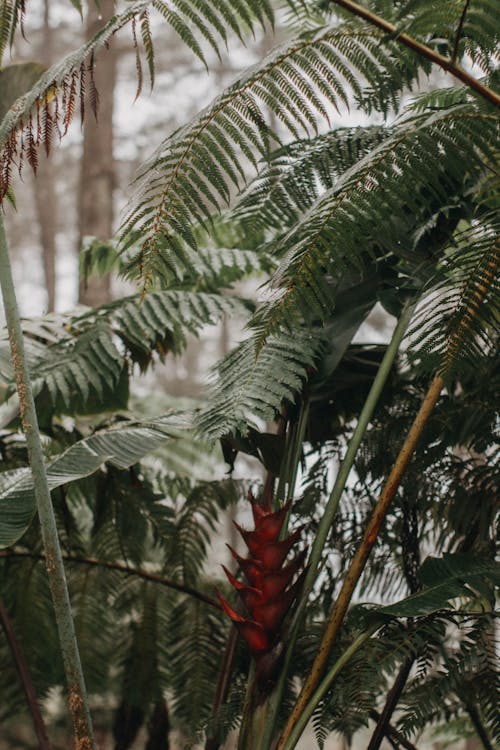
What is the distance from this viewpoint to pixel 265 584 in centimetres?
135

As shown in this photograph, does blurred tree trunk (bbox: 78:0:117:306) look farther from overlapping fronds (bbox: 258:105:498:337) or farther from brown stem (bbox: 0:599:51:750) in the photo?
overlapping fronds (bbox: 258:105:498:337)

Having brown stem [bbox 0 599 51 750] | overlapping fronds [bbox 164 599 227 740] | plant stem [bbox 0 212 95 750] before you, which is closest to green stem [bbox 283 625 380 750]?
plant stem [bbox 0 212 95 750]

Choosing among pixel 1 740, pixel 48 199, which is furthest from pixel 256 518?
pixel 48 199

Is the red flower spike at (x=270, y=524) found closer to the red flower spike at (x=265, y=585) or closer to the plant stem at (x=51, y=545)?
the red flower spike at (x=265, y=585)

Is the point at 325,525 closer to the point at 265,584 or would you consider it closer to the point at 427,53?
the point at 265,584

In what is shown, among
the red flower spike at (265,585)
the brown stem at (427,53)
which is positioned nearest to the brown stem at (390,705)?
the red flower spike at (265,585)

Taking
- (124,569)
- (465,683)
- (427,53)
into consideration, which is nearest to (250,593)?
(465,683)

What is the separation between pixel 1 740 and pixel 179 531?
1783 mm

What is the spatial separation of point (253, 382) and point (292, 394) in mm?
88

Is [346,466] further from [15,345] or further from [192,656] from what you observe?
[192,656]

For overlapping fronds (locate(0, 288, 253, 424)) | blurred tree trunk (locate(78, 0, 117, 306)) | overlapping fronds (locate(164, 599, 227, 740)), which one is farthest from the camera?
blurred tree trunk (locate(78, 0, 117, 306))

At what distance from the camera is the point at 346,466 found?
1.37 meters

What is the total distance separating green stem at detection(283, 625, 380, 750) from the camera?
4.16ft

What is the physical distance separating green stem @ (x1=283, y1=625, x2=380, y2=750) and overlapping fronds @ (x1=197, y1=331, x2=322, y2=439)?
0.41 meters
